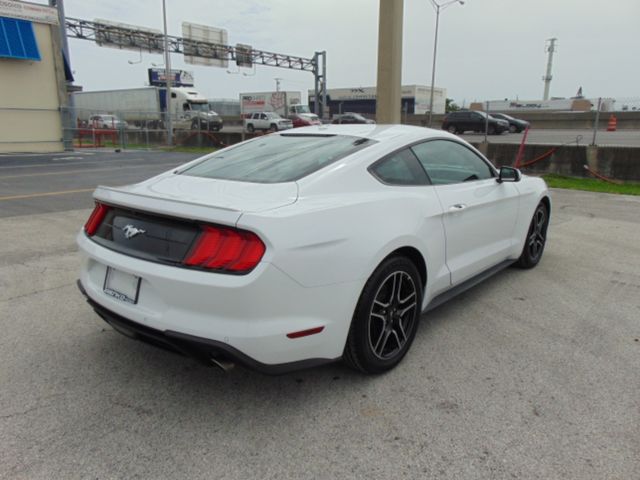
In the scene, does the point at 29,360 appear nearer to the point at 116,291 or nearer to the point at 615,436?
the point at 116,291

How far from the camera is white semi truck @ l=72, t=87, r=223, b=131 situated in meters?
34.8

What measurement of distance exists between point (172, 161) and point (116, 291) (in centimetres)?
1593

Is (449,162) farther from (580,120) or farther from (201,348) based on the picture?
(580,120)

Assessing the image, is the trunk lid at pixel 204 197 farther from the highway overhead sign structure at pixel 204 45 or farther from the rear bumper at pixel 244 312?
the highway overhead sign structure at pixel 204 45

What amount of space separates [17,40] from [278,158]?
19480mm

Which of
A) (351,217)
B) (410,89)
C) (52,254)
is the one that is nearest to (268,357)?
(351,217)

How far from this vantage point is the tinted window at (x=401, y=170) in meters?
3.12

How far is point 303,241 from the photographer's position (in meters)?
2.37

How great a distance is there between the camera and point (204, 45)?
148 feet

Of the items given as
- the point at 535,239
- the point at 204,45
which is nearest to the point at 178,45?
the point at 204,45

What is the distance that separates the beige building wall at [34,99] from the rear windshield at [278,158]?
61.9 ft

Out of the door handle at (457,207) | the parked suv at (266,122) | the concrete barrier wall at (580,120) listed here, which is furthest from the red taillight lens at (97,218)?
the concrete barrier wall at (580,120)

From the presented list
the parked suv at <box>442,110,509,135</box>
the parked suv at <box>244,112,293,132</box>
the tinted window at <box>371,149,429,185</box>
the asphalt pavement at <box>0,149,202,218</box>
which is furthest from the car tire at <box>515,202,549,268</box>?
the parked suv at <box>244,112,293,132</box>

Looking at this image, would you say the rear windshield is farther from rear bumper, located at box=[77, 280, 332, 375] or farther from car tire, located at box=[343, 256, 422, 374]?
rear bumper, located at box=[77, 280, 332, 375]
